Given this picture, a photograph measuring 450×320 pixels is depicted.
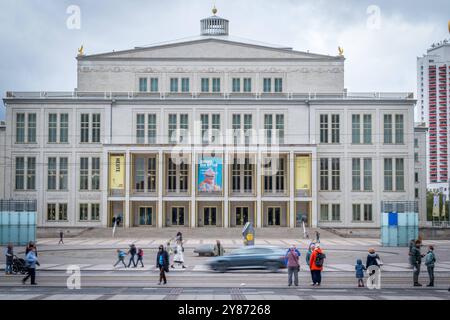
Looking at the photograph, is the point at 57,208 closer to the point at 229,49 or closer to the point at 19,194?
the point at 19,194

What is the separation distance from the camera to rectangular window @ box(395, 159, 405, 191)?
247 feet

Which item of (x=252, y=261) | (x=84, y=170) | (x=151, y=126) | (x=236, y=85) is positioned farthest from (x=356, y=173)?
(x=252, y=261)

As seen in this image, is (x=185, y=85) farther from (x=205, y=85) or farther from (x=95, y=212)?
(x=95, y=212)

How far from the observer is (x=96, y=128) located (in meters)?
76.2

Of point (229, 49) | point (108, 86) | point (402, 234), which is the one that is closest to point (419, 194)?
point (229, 49)

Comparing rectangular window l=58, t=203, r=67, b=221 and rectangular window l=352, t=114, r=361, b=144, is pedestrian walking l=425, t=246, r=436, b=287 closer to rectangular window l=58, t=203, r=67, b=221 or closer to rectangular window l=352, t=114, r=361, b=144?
rectangular window l=352, t=114, r=361, b=144

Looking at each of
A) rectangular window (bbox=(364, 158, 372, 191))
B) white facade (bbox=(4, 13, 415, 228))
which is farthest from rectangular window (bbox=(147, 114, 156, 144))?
rectangular window (bbox=(364, 158, 372, 191))

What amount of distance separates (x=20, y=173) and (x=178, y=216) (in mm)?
19140

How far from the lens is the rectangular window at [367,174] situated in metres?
75.3

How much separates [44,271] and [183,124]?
46.1 meters

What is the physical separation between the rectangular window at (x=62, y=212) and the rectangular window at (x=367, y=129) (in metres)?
36.0

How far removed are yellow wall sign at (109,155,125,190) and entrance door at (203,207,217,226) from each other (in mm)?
10600

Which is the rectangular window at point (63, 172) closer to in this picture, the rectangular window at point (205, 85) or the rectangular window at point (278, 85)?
the rectangular window at point (205, 85)
